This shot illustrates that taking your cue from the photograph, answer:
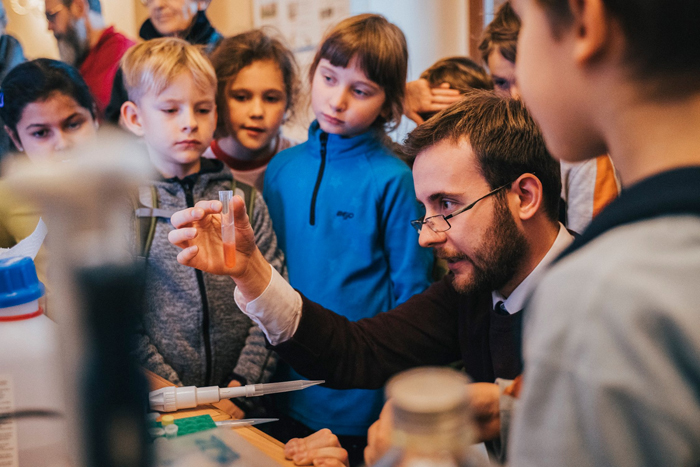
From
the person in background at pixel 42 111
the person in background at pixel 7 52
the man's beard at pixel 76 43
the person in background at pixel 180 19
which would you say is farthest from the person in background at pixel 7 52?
the person in background at pixel 180 19

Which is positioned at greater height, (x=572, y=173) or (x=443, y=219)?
(x=443, y=219)

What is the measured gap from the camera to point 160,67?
58.8 inches

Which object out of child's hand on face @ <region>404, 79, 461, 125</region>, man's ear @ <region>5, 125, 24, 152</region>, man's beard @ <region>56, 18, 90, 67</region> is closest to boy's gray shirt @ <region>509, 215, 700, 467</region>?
child's hand on face @ <region>404, 79, 461, 125</region>

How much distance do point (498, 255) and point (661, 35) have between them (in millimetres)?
694

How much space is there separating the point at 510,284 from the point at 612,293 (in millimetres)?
780

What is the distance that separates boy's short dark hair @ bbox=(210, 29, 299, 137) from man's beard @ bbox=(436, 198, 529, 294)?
3.33 feet

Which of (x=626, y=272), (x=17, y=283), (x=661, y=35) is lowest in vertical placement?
(x=17, y=283)

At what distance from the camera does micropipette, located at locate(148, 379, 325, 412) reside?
34.3 inches

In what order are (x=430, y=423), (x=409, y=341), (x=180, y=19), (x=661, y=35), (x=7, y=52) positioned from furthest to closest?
(x=180, y=19) < (x=7, y=52) < (x=409, y=341) < (x=661, y=35) < (x=430, y=423)

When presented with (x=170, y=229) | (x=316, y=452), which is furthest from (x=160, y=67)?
(x=316, y=452)

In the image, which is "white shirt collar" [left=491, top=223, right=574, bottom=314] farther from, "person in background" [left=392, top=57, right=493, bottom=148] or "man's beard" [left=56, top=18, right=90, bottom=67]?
"man's beard" [left=56, top=18, right=90, bottom=67]

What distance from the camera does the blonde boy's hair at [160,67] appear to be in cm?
149

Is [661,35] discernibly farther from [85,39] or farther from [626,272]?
[85,39]

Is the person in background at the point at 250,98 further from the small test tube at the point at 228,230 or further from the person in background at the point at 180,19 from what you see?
the small test tube at the point at 228,230
